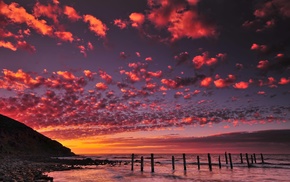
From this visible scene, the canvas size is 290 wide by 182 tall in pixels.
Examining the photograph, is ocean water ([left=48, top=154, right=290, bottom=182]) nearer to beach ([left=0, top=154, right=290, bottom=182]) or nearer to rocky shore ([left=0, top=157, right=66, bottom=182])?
beach ([left=0, top=154, right=290, bottom=182])

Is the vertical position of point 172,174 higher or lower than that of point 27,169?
lower

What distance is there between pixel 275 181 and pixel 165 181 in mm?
14033

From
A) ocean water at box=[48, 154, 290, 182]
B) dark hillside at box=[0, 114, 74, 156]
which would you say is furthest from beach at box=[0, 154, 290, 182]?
dark hillside at box=[0, 114, 74, 156]

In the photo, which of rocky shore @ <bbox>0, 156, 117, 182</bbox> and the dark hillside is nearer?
rocky shore @ <bbox>0, 156, 117, 182</bbox>

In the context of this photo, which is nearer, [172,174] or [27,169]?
[27,169]

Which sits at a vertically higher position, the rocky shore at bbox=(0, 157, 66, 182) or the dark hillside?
the dark hillside

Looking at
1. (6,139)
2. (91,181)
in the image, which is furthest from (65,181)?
(6,139)

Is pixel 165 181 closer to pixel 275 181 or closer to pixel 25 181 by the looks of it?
pixel 275 181

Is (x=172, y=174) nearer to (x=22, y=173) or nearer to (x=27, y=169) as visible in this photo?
(x=22, y=173)

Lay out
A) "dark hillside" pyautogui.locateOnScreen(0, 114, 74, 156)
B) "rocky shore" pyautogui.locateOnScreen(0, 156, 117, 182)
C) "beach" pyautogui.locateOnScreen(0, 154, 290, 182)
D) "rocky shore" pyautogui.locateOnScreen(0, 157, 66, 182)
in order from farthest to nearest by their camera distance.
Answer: "dark hillside" pyautogui.locateOnScreen(0, 114, 74, 156) → "beach" pyautogui.locateOnScreen(0, 154, 290, 182) → "rocky shore" pyautogui.locateOnScreen(0, 156, 117, 182) → "rocky shore" pyautogui.locateOnScreen(0, 157, 66, 182)

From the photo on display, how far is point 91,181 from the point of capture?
28391mm

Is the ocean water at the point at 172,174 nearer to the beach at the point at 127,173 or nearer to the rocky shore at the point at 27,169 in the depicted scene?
the beach at the point at 127,173

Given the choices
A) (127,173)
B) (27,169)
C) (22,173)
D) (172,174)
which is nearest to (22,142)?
(27,169)

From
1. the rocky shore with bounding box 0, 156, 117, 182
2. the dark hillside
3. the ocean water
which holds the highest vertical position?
the dark hillside
